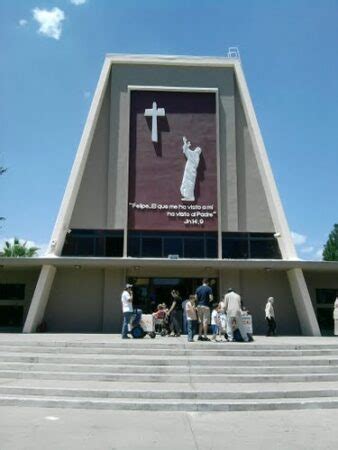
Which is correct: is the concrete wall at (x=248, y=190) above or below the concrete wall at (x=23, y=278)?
above

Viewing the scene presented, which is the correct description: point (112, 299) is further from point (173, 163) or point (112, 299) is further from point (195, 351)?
point (195, 351)

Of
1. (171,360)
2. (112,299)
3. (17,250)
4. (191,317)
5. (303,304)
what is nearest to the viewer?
(171,360)

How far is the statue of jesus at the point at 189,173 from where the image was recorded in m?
20.8

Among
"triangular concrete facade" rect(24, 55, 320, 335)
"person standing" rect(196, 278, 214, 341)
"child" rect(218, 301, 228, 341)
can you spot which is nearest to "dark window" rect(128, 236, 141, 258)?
"triangular concrete facade" rect(24, 55, 320, 335)

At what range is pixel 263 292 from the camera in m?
20.8

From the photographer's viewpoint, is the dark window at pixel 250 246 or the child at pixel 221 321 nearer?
the child at pixel 221 321

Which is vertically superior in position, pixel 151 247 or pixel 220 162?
pixel 220 162

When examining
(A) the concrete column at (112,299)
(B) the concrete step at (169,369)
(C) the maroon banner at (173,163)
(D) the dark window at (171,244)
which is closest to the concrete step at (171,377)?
(B) the concrete step at (169,369)

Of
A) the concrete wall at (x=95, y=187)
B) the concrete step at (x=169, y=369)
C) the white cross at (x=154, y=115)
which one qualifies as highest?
the white cross at (x=154, y=115)

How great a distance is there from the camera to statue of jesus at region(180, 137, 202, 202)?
68.1ft

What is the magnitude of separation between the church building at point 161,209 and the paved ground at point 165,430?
11.8 metres

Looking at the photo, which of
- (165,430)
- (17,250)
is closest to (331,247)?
(17,250)

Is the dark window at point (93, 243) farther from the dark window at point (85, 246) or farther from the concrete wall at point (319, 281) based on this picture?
the concrete wall at point (319, 281)

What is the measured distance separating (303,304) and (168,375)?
1077 cm
